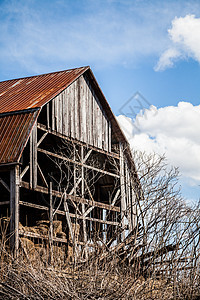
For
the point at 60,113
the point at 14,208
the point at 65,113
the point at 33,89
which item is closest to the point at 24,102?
the point at 60,113

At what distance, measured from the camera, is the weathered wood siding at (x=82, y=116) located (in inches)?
826

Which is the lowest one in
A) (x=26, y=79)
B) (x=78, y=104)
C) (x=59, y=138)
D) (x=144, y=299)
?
(x=144, y=299)

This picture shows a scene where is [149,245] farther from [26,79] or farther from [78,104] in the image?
[26,79]

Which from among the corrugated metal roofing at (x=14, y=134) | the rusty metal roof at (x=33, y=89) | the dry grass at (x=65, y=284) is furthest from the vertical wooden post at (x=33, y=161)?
the dry grass at (x=65, y=284)

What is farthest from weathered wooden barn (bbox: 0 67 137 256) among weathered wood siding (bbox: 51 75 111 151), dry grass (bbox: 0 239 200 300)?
dry grass (bbox: 0 239 200 300)

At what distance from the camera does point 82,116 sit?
2253 centimetres

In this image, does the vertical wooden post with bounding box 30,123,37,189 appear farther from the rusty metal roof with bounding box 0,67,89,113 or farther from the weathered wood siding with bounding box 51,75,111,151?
the weathered wood siding with bounding box 51,75,111,151

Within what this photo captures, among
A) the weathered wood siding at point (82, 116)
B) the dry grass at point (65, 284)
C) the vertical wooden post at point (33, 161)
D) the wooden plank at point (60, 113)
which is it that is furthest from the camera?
the weathered wood siding at point (82, 116)

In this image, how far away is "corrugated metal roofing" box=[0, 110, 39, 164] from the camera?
17.8 metres

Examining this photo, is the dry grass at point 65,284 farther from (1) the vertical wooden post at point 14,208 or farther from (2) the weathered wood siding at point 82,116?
(2) the weathered wood siding at point 82,116

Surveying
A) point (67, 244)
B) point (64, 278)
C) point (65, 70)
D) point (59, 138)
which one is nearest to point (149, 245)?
point (64, 278)

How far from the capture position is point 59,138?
71.5 ft

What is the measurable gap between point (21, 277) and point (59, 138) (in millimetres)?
10333

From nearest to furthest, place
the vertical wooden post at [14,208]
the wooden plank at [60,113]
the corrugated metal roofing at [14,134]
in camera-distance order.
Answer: the vertical wooden post at [14,208]
the corrugated metal roofing at [14,134]
the wooden plank at [60,113]
